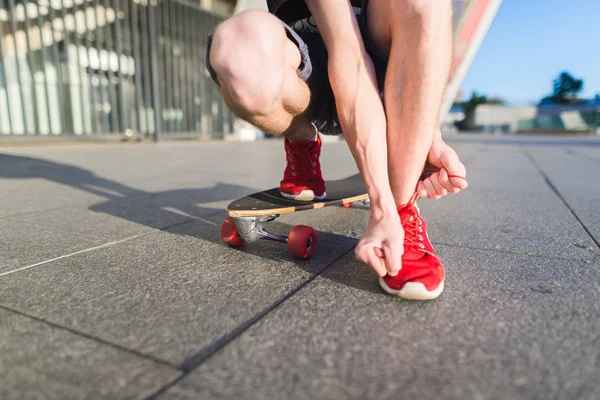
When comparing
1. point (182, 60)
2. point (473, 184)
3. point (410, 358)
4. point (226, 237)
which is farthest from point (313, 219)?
point (182, 60)

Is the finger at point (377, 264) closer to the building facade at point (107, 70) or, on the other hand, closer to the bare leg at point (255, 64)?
the bare leg at point (255, 64)

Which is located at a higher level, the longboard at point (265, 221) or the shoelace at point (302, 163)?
the shoelace at point (302, 163)

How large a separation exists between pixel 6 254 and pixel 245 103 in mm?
882

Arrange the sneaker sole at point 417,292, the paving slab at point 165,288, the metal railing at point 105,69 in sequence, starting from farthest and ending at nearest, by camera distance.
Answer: the metal railing at point 105,69 < the sneaker sole at point 417,292 < the paving slab at point 165,288

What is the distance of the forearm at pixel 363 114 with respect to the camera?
1.07 meters

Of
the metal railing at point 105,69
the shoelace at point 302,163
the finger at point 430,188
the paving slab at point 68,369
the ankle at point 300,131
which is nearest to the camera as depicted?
the paving slab at point 68,369

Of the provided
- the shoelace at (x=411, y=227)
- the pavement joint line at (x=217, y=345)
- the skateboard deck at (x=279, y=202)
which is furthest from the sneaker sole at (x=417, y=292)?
the skateboard deck at (x=279, y=202)

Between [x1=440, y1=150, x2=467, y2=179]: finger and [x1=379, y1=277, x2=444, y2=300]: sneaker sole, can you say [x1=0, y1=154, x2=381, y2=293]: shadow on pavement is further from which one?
[x1=440, y1=150, x2=467, y2=179]: finger

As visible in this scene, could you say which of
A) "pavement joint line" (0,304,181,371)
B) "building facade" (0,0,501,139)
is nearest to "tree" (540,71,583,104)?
"building facade" (0,0,501,139)

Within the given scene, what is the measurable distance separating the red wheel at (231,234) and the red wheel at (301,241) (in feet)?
0.68

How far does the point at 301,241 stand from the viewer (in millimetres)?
1202

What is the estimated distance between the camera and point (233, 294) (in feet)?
Result: 3.17

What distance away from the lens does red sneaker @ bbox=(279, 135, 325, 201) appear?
4.97 ft

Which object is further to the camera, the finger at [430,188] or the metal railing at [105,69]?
the metal railing at [105,69]
